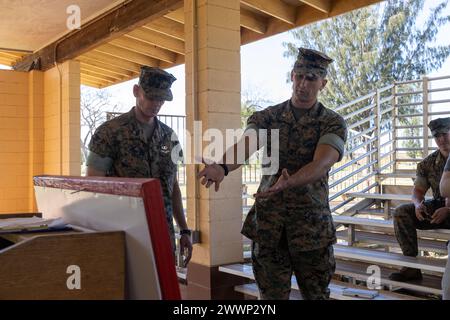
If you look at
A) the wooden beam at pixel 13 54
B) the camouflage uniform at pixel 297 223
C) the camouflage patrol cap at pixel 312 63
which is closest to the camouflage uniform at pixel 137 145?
the camouflage uniform at pixel 297 223

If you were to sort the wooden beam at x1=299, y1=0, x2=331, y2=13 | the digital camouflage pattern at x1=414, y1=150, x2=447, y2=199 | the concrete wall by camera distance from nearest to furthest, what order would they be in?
the digital camouflage pattern at x1=414, y1=150, x2=447, y2=199, the wooden beam at x1=299, y1=0, x2=331, y2=13, the concrete wall

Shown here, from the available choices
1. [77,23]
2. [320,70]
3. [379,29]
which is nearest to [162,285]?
[320,70]

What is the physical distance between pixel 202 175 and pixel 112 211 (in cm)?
84

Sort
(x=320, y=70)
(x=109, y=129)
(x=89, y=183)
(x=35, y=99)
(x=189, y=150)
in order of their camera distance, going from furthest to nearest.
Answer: (x=35, y=99) < (x=189, y=150) < (x=109, y=129) < (x=320, y=70) < (x=89, y=183)

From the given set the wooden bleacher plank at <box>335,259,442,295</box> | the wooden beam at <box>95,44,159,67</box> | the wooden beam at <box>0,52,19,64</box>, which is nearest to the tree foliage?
the wooden beam at <box>0,52,19,64</box>

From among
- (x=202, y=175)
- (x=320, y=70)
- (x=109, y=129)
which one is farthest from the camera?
(x=109, y=129)

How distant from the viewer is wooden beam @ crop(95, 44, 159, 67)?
677 centimetres

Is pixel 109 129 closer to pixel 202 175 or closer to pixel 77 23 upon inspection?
pixel 202 175

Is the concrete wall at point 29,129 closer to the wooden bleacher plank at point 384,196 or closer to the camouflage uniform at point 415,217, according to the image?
the wooden bleacher plank at point 384,196

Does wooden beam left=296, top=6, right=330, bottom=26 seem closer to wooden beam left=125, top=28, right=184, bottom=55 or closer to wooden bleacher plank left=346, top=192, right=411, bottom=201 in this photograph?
wooden beam left=125, top=28, right=184, bottom=55

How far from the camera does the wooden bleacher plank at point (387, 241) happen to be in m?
4.63

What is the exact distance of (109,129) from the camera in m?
2.24

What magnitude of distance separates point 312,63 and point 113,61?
5.79m

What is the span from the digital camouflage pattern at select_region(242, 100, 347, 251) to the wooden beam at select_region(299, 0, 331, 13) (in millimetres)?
2635
